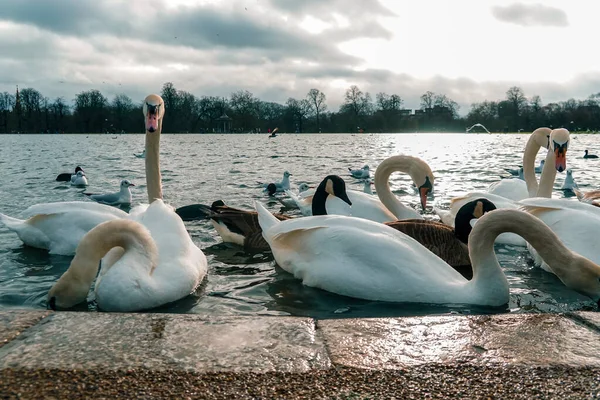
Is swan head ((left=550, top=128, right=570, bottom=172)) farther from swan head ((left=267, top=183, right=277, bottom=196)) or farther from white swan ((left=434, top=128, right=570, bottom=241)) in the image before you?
swan head ((left=267, top=183, right=277, bottom=196))

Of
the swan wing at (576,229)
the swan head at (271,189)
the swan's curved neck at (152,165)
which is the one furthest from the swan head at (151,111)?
the swan head at (271,189)

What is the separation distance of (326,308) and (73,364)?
2.44 m

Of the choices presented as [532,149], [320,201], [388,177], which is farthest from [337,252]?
[532,149]

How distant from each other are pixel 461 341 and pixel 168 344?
1.28 meters

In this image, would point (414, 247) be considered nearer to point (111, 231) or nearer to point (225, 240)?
point (111, 231)

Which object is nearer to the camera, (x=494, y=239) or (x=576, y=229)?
(x=494, y=239)

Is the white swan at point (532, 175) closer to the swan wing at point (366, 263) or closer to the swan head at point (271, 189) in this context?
the swan wing at point (366, 263)

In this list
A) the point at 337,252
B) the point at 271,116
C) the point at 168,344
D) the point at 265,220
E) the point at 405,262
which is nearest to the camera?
the point at 168,344

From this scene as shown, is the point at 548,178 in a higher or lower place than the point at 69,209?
higher

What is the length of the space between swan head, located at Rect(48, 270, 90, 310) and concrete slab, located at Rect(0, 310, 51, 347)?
104cm

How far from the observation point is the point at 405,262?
14.0ft

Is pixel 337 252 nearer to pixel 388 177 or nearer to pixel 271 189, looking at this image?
pixel 388 177

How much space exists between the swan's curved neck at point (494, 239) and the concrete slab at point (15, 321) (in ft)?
9.35

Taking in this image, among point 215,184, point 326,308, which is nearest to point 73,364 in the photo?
point 326,308
